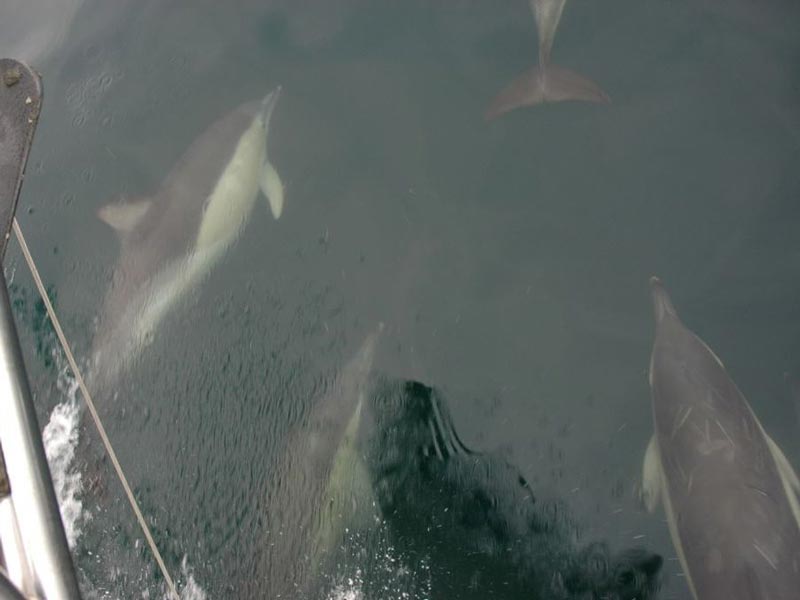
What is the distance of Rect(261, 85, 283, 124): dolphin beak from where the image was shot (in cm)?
734

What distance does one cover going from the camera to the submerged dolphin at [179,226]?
6.36 metres

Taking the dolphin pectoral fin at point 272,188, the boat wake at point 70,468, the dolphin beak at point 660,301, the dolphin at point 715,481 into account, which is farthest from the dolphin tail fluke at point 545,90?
the boat wake at point 70,468

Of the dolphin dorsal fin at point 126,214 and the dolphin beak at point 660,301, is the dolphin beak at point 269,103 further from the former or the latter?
the dolphin beak at point 660,301

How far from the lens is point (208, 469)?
585 cm

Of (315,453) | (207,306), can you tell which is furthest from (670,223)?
(207,306)

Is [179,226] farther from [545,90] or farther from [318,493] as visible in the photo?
[545,90]

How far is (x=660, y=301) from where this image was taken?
5938mm

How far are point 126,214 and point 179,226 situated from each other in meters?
0.41

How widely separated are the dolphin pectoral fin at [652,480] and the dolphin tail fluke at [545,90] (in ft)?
9.05

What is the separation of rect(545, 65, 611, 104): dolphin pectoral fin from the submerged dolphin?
7.43 ft

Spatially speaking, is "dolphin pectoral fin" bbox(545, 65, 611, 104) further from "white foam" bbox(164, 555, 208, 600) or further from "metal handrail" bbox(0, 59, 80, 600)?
"metal handrail" bbox(0, 59, 80, 600)

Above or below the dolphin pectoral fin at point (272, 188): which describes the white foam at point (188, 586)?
below

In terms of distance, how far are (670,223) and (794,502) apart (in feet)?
6.95

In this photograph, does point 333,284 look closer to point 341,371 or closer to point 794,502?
point 341,371
